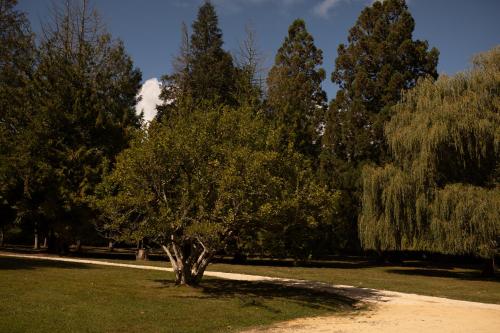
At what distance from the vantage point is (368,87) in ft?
133

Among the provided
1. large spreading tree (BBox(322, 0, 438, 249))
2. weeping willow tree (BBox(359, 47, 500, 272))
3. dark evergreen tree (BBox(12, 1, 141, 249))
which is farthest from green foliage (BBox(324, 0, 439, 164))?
dark evergreen tree (BBox(12, 1, 141, 249))

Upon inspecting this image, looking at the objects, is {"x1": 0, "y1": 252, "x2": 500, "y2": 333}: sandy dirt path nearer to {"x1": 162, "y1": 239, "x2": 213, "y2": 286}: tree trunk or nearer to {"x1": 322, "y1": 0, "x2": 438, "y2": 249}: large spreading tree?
{"x1": 162, "y1": 239, "x2": 213, "y2": 286}: tree trunk

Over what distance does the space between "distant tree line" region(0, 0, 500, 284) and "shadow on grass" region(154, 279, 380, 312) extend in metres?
1.46

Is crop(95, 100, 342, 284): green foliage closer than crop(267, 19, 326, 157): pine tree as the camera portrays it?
Yes

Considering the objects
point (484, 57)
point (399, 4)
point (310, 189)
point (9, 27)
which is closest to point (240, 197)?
point (310, 189)

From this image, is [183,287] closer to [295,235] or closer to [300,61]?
[295,235]

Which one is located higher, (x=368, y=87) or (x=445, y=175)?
(x=368, y=87)

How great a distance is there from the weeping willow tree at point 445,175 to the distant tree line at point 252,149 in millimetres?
92

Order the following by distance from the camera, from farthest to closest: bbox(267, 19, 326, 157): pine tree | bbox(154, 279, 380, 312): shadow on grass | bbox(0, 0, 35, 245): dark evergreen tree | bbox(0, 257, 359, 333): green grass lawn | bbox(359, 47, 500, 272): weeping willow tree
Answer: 1. bbox(267, 19, 326, 157): pine tree
2. bbox(0, 0, 35, 245): dark evergreen tree
3. bbox(359, 47, 500, 272): weeping willow tree
4. bbox(154, 279, 380, 312): shadow on grass
5. bbox(0, 257, 359, 333): green grass lawn

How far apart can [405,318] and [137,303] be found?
8.15 meters

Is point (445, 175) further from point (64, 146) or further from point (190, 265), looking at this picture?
point (64, 146)

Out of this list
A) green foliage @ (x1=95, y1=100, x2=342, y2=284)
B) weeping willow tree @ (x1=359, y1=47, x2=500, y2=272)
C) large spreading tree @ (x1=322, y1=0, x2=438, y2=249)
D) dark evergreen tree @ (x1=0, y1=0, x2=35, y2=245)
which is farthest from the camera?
large spreading tree @ (x1=322, y1=0, x2=438, y2=249)

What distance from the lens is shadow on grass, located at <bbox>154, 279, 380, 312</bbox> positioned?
16109 mm

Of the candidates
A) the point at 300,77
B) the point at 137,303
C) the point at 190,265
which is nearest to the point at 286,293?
the point at 190,265
